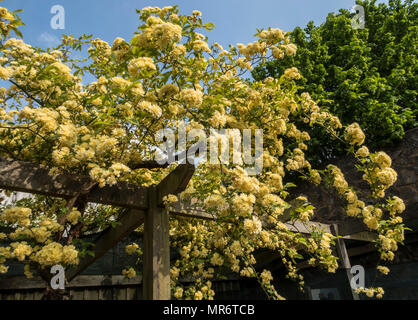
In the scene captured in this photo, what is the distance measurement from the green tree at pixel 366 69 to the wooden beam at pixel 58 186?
12.8 feet

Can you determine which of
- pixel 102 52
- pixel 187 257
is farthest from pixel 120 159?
pixel 187 257

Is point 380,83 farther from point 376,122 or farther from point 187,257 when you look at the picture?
point 187,257

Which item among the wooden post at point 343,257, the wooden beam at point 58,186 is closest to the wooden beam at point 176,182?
the wooden beam at point 58,186

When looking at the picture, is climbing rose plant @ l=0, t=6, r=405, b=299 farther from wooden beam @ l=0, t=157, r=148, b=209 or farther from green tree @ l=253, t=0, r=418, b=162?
green tree @ l=253, t=0, r=418, b=162

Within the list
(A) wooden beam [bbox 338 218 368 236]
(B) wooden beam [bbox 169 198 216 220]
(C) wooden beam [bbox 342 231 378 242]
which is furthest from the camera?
(C) wooden beam [bbox 342 231 378 242]

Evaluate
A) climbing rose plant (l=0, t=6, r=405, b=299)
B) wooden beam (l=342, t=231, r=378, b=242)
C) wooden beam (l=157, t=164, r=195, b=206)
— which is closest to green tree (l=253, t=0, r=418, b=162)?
wooden beam (l=342, t=231, r=378, b=242)

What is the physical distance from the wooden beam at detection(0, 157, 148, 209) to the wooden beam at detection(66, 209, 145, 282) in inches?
7.8

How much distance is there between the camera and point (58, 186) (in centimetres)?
171

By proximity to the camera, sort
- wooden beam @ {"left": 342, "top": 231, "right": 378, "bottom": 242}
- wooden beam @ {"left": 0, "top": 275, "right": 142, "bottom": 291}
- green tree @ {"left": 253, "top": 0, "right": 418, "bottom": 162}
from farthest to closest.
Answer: green tree @ {"left": 253, "top": 0, "right": 418, "bottom": 162}, wooden beam @ {"left": 342, "top": 231, "right": 378, "bottom": 242}, wooden beam @ {"left": 0, "top": 275, "right": 142, "bottom": 291}

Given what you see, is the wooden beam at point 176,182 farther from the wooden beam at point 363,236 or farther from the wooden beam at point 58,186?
the wooden beam at point 363,236

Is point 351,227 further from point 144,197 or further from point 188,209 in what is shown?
point 144,197

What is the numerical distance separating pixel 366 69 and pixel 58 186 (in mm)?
6166

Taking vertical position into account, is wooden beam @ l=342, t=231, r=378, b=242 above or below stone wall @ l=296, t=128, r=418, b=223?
below

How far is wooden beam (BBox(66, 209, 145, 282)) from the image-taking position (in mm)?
2242
